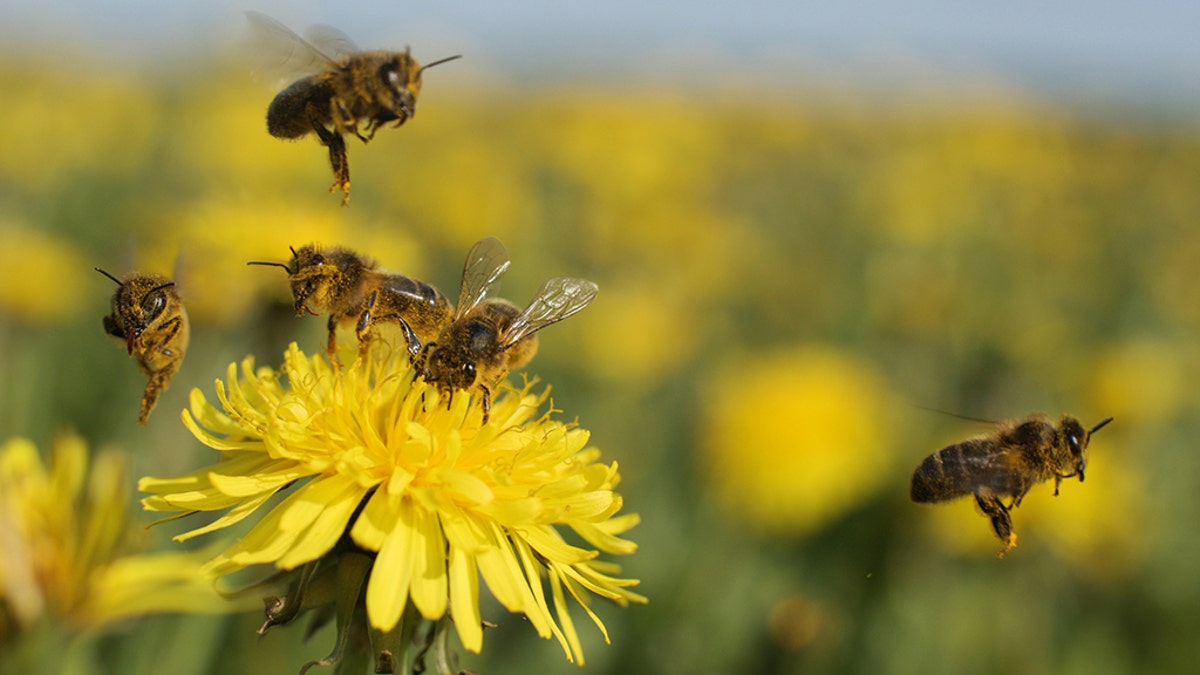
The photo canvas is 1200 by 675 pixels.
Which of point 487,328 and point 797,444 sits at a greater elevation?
point 487,328

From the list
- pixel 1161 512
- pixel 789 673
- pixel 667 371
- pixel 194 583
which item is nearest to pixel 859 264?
pixel 667 371

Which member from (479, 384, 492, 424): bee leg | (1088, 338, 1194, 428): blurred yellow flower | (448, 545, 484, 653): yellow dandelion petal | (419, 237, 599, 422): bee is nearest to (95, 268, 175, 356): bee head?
(419, 237, 599, 422): bee

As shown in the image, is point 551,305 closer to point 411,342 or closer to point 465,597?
point 411,342

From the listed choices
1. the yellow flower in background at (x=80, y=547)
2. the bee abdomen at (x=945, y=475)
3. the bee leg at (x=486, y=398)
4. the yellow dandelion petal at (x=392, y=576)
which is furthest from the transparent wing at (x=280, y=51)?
the bee abdomen at (x=945, y=475)

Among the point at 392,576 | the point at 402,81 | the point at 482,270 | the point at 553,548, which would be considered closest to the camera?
the point at 392,576

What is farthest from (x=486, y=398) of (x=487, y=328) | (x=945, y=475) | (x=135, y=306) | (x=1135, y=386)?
(x=1135, y=386)

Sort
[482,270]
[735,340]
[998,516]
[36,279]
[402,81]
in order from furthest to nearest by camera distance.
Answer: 1. [735,340]
2. [36,279]
3. [482,270]
4. [998,516]
5. [402,81]

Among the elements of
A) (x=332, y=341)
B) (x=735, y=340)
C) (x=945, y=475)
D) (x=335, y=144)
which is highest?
(x=335, y=144)
